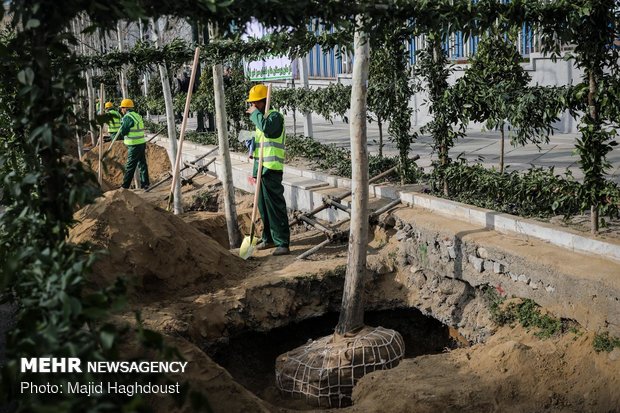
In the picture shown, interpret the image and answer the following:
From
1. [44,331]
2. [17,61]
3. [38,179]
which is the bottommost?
[44,331]

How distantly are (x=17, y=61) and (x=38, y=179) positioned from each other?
68 cm

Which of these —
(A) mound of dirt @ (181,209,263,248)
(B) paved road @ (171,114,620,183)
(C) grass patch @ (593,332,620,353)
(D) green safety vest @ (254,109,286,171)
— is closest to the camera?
(C) grass patch @ (593,332,620,353)

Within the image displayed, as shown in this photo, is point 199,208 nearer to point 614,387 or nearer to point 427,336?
point 427,336

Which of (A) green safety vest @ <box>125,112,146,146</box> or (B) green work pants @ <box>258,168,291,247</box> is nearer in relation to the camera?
(B) green work pants @ <box>258,168,291,247</box>

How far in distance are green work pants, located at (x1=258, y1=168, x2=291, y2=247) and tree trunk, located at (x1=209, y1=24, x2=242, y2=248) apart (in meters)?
0.66

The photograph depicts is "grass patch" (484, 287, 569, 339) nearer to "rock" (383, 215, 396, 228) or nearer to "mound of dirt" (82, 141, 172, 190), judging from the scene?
"rock" (383, 215, 396, 228)

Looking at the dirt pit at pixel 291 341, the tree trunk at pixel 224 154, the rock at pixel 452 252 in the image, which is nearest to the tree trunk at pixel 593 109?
the rock at pixel 452 252

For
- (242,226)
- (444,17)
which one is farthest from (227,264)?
(444,17)

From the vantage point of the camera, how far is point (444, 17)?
21.1 ft

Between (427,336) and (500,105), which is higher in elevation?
(500,105)

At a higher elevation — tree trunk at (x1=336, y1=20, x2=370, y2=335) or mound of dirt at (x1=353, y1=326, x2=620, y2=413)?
tree trunk at (x1=336, y1=20, x2=370, y2=335)

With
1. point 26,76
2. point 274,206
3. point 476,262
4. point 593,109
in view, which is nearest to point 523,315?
point 476,262

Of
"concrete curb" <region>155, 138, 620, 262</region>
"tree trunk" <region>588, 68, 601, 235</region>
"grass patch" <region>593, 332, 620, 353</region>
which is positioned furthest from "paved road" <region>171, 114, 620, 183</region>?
"grass patch" <region>593, 332, 620, 353</region>

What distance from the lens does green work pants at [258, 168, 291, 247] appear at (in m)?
9.84
